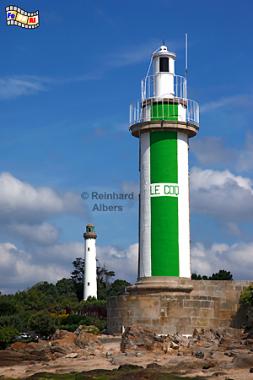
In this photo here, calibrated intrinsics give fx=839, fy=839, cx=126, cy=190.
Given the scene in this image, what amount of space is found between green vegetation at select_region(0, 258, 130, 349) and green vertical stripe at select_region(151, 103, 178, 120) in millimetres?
14796

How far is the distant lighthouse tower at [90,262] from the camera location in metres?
84.3

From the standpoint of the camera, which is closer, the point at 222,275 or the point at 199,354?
the point at 199,354

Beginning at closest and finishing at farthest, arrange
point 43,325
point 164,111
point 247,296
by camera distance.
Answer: point 247,296 < point 164,111 < point 43,325

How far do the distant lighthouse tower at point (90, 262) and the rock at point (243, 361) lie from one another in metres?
51.6

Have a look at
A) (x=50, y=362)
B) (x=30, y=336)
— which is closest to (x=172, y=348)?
(x=50, y=362)

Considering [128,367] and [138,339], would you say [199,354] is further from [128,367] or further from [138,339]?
[128,367]

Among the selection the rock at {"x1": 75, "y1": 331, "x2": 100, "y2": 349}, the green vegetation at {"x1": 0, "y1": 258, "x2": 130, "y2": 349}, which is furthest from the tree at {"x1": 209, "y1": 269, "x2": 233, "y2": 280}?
the rock at {"x1": 75, "y1": 331, "x2": 100, "y2": 349}

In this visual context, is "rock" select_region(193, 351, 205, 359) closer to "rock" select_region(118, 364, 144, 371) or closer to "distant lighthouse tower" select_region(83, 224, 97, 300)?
"rock" select_region(118, 364, 144, 371)

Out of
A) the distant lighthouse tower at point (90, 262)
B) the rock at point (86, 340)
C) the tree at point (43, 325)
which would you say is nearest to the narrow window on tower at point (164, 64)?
the rock at point (86, 340)

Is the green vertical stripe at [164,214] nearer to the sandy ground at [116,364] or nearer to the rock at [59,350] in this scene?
the sandy ground at [116,364]

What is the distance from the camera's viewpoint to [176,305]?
133 feet

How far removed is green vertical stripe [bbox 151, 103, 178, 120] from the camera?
44.2 m

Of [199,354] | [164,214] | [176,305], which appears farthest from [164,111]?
[199,354]

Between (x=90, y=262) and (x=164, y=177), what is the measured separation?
41883 millimetres
